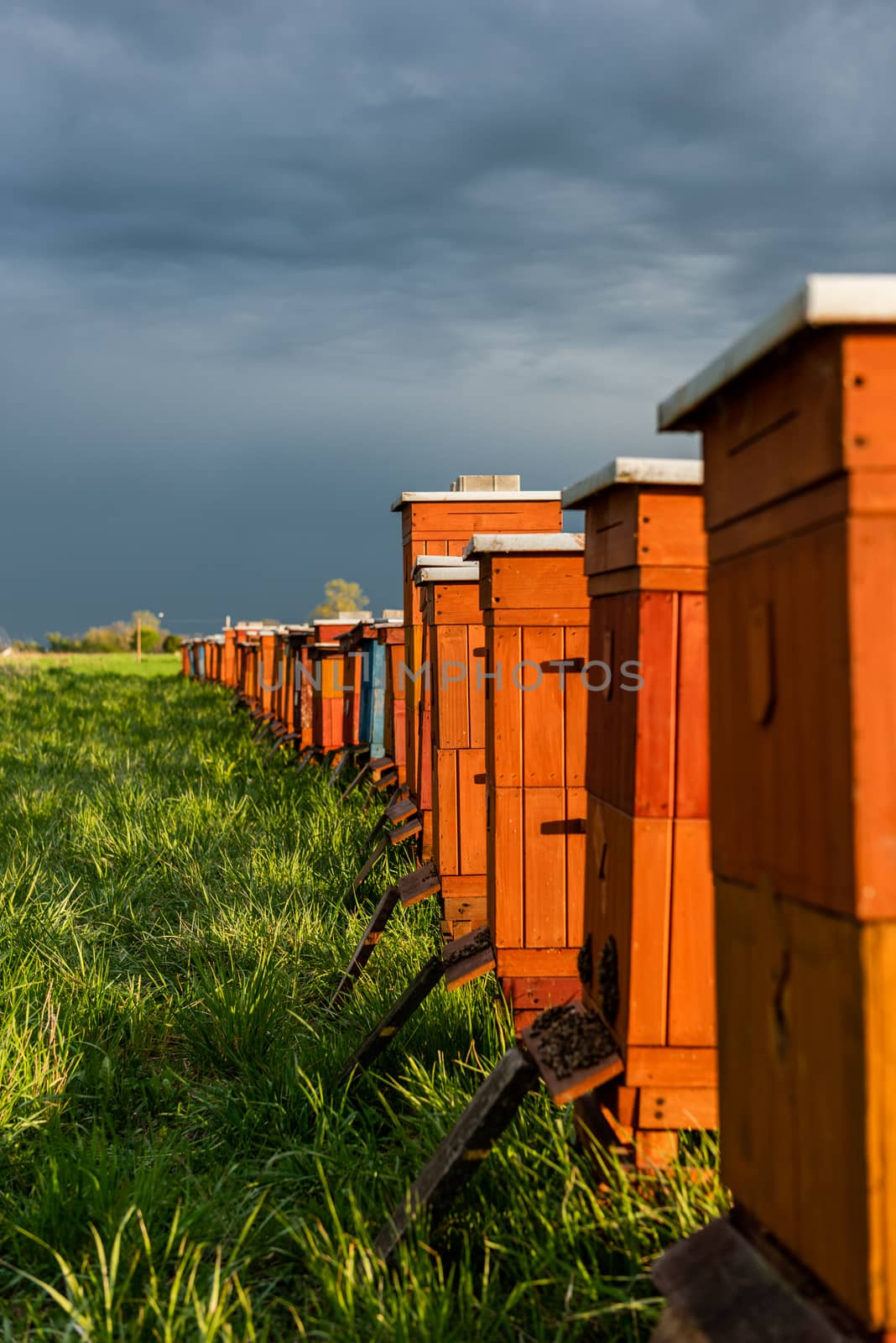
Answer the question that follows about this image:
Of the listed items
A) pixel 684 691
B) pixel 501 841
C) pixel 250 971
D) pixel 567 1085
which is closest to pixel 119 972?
pixel 250 971

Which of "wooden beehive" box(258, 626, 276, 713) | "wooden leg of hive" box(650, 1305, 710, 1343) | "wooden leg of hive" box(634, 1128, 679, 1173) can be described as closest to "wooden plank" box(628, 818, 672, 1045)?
"wooden leg of hive" box(634, 1128, 679, 1173)

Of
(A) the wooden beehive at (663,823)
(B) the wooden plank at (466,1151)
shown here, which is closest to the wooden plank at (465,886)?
(B) the wooden plank at (466,1151)

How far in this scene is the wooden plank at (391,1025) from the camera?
4.43 meters

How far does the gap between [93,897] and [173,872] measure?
0.67 m

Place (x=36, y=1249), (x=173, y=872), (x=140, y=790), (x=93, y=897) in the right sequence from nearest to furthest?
(x=36, y=1249) < (x=93, y=897) < (x=173, y=872) < (x=140, y=790)

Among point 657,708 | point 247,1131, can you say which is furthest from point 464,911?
point 657,708

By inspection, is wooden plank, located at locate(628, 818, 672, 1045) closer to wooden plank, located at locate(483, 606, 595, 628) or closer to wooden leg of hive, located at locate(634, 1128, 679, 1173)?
wooden leg of hive, located at locate(634, 1128, 679, 1173)

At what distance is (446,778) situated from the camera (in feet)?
18.2

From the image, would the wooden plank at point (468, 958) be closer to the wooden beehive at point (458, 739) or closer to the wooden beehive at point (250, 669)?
the wooden beehive at point (458, 739)

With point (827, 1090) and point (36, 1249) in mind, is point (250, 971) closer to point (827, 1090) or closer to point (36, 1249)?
point (36, 1249)

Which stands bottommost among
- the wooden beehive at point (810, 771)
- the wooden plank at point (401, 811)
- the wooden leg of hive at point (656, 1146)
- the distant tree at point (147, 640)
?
the wooden leg of hive at point (656, 1146)

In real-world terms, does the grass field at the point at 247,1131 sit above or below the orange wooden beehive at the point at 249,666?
below

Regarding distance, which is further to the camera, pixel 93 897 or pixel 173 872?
pixel 173 872

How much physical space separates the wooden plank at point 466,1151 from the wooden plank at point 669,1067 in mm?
269
